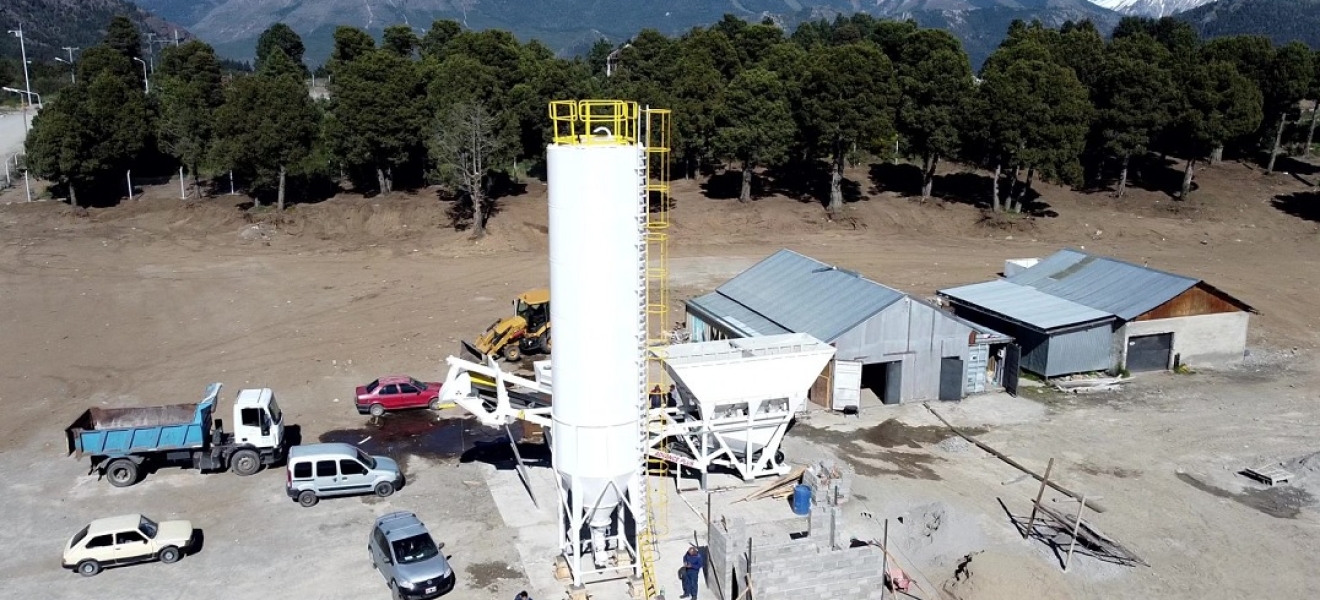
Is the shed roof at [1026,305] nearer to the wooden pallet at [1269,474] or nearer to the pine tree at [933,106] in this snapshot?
the wooden pallet at [1269,474]

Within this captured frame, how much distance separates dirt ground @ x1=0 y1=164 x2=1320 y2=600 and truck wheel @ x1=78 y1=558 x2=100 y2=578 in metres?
0.18

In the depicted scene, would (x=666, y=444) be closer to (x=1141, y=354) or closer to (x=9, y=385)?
(x=1141, y=354)

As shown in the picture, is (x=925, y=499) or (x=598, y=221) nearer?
(x=598, y=221)

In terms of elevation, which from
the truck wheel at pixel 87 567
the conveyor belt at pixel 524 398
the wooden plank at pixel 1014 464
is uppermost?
the conveyor belt at pixel 524 398

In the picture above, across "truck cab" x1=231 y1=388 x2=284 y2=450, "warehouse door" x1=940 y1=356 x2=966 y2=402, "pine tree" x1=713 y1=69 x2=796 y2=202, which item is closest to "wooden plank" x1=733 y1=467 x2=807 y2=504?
"warehouse door" x1=940 y1=356 x2=966 y2=402

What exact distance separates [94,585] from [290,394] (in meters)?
12.2

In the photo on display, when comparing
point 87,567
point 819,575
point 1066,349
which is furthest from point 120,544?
point 1066,349

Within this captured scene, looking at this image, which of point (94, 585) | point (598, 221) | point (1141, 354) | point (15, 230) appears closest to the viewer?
point (598, 221)

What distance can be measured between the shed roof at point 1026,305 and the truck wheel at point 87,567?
2862cm

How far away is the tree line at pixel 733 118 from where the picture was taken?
57656 mm

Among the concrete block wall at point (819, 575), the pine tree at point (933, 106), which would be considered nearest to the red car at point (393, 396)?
the concrete block wall at point (819, 575)

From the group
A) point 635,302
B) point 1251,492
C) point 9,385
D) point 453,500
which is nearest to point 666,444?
point 453,500

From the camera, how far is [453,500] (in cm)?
2455

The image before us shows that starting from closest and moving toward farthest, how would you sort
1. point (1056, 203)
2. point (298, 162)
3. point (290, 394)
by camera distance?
point (290, 394)
point (298, 162)
point (1056, 203)
